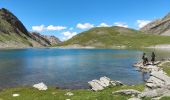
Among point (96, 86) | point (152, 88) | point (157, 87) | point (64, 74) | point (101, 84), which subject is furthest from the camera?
point (64, 74)

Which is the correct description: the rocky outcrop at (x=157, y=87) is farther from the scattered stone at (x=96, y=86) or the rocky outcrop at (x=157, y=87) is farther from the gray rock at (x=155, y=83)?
the scattered stone at (x=96, y=86)

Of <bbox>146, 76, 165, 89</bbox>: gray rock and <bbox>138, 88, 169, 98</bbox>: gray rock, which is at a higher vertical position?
<bbox>146, 76, 165, 89</bbox>: gray rock

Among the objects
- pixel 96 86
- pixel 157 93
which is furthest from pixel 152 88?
pixel 96 86

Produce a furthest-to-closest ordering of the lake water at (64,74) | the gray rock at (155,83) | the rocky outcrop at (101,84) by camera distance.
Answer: the lake water at (64,74) < the rocky outcrop at (101,84) < the gray rock at (155,83)

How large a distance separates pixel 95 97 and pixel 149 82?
711 centimetres

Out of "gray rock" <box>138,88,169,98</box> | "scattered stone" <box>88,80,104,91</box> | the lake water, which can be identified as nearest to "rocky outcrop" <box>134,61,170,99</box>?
"gray rock" <box>138,88,169,98</box>

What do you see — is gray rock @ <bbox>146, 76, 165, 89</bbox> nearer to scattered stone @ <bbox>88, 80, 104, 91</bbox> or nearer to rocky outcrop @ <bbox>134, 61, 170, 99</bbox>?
rocky outcrop @ <bbox>134, 61, 170, 99</bbox>

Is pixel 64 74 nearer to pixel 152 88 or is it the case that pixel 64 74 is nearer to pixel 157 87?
pixel 152 88

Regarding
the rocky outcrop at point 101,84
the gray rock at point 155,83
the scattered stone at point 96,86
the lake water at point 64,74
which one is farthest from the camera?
the lake water at point 64,74

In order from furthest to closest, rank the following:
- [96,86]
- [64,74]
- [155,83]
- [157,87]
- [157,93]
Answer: [64,74], [96,86], [155,83], [157,87], [157,93]

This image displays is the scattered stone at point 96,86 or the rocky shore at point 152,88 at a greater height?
the rocky shore at point 152,88

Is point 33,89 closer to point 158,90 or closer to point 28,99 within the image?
point 28,99

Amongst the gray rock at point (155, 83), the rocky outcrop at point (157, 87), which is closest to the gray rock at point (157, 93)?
the rocky outcrop at point (157, 87)

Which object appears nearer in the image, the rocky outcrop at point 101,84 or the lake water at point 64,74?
the rocky outcrop at point 101,84
